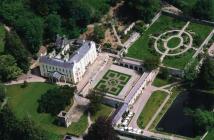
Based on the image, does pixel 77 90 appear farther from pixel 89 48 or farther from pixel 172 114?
pixel 172 114

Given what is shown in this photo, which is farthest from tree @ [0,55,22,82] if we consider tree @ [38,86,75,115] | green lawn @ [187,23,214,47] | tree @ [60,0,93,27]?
green lawn @ [187,23,214,47]

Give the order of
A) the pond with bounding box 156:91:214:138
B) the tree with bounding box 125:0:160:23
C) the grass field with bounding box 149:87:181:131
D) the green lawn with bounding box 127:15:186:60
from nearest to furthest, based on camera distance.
→ the pond with bounding box 156:91:214:138, the grass field with bounding box 149:87:181:131, the green lawn with bounding box 127:15:186:60, the tree with bounding box 125:0:160:23

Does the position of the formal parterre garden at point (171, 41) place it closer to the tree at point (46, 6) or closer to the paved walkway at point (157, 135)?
the tree at point (46, 6)

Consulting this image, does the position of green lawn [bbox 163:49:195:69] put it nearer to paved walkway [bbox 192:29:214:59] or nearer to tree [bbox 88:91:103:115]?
paved walkway [bbox 192:29:214:59]

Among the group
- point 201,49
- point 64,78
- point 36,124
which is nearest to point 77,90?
point 64,78

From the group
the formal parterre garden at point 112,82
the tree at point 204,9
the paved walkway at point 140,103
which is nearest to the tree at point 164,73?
the paved walkway at point 140,103

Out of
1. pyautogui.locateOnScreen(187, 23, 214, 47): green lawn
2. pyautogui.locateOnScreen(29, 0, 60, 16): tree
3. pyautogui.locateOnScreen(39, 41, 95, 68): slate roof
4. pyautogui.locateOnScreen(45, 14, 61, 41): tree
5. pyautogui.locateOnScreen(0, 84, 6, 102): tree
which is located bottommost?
pyautogui.locateOnScreen(0, 84, 6, 102): tree

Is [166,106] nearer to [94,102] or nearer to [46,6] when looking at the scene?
[94,102]

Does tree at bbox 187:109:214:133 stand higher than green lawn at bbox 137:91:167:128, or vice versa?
tree at bbox 187:109:214:133

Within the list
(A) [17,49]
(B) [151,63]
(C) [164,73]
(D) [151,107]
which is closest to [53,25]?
(A) [17,49]
